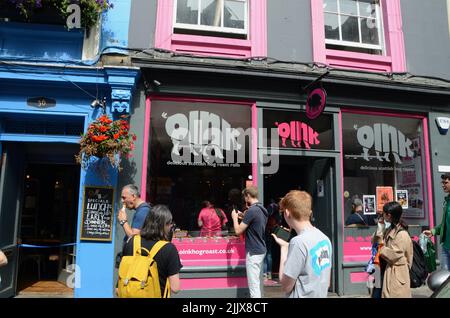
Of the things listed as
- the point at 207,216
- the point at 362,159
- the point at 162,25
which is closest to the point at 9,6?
the point at 162,25

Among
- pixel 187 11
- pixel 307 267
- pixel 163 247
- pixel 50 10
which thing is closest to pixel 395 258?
pixel 307 267

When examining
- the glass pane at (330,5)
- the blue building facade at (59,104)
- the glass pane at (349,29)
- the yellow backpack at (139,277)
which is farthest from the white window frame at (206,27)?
the yellow backpack at (139,277)

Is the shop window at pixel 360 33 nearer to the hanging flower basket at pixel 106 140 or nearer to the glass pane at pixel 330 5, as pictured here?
the glass pane at pixel 330 5

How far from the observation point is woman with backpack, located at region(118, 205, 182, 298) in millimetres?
2725

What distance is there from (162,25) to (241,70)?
178 centimetres

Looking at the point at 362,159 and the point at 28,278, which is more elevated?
the point at 362,159

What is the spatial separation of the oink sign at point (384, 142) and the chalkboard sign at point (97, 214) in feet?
16.5

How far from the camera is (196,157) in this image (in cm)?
656

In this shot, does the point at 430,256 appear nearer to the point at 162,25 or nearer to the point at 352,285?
the point at 352,285

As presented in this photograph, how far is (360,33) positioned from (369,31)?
0.25 metres

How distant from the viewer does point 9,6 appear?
617 centimetres

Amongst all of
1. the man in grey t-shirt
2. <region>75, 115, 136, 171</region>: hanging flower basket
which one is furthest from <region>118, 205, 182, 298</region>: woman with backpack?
<region>75, 115, 136, 171</region>: hanging flower basket

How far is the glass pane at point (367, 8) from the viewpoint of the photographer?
7.77m
